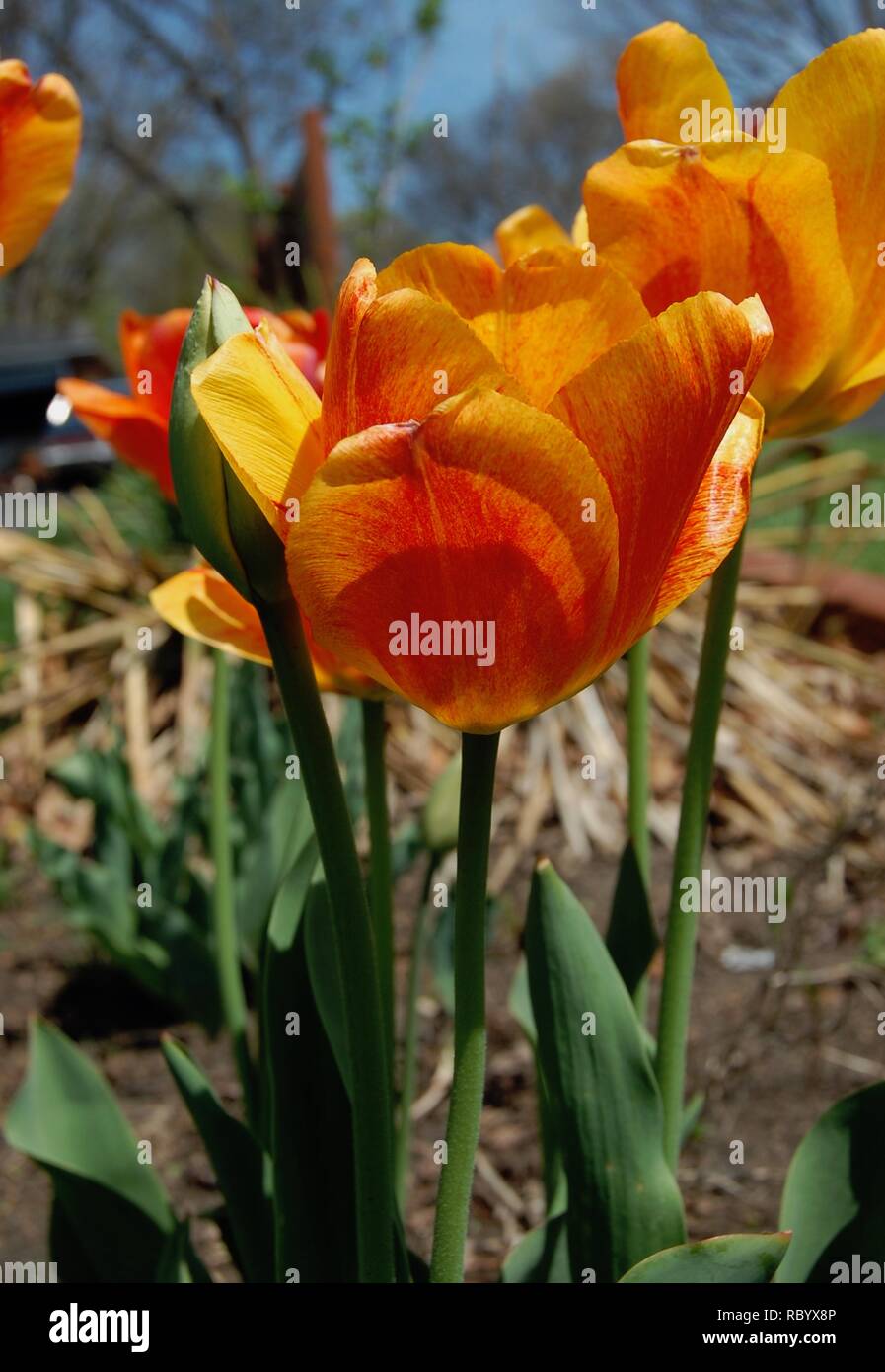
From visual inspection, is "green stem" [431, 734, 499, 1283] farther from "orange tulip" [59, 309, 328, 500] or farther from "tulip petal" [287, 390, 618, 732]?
"orange tulip" [59, 309, 328, 500]

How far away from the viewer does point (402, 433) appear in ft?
1.52

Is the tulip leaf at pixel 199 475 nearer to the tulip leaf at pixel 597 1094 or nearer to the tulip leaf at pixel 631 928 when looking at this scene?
the tulip leaf at pixel 597 1094

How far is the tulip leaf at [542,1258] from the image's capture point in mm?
847

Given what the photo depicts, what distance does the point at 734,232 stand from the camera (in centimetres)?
65

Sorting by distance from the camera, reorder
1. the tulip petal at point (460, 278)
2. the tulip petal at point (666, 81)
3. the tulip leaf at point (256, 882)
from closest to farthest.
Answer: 1. the tulip petal at point (460, 278)
2. the tulip petal at point (666, 81)
3. the tulip leaf at point (256, 882)

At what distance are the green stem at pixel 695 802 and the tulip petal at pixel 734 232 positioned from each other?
13 centimetres

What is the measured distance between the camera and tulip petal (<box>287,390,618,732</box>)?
0.47 m

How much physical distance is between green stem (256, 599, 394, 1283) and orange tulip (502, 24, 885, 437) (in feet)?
0.94

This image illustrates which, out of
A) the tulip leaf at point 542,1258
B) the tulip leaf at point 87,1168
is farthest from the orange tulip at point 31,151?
the tulip leaf at point 542,1258
